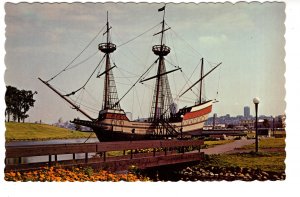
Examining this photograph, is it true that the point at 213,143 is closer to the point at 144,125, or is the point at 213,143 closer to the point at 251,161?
the point at 251,161

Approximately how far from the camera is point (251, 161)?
6.33 metres

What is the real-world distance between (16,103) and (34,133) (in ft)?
1.57

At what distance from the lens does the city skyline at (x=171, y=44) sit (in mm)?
6152

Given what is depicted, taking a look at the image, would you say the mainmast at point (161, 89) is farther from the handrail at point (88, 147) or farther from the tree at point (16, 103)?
the tree at point (16, 103)

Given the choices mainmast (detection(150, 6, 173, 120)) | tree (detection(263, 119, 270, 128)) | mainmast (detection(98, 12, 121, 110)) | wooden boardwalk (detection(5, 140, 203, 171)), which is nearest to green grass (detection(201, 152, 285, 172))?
wooden boardwalk (detection(5, 140, 203, 171))

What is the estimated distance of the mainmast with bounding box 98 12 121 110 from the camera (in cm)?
629

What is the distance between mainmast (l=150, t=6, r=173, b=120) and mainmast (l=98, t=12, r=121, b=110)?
533 mm

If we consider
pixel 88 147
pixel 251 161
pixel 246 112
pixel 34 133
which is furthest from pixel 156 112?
pixel 34 133

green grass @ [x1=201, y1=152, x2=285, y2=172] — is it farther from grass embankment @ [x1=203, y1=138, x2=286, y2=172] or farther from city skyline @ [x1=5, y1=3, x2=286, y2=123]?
city skyline @ [x1=5, y1=3, x2=286, y2=123]

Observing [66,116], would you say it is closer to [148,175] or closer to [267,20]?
[148,175]

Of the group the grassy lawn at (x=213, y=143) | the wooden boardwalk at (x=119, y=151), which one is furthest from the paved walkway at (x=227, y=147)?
the wooden boardwalk at (x=119, y=151)

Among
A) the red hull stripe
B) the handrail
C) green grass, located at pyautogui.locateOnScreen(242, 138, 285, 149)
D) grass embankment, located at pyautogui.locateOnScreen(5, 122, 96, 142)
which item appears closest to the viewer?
the handrail

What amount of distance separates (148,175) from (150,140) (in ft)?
1.63
